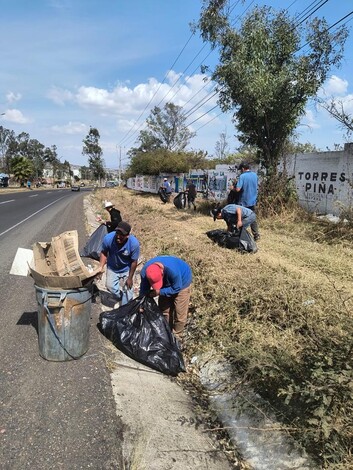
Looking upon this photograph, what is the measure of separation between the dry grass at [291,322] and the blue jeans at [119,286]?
3.13 ft

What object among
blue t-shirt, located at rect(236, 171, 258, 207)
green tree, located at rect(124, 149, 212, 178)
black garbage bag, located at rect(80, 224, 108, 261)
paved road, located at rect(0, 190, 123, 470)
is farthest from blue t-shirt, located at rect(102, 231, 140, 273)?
green tree, located at rect(124, 149, 212, 178)

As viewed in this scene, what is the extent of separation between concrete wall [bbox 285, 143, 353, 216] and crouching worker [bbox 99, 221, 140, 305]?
5.85 metres

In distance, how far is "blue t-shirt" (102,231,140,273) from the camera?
204 inches

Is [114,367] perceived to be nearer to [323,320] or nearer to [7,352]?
[7,352]

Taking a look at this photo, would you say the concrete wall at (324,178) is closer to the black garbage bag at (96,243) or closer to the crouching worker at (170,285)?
the black garbage bag at (96,243)

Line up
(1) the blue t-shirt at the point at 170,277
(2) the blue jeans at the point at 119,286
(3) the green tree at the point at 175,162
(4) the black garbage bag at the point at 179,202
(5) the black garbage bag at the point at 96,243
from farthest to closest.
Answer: (3) the green tree at the point at 175,162, (4) the black garbage bag at the point at 179,202, (5) the black garbage bag at the point at 96,243, (2) the blue jeans at the point at 119,286, (1) the blue t-shirt at the point at 170,277

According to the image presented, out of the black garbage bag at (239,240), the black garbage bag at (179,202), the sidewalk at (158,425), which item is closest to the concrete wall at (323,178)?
the black garbage bag at (239,240)

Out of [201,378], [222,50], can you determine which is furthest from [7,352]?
[222,50]

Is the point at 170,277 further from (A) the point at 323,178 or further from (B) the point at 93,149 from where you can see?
(B) the point at 93,149

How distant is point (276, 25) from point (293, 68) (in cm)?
136

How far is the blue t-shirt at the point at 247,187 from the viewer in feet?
26.8

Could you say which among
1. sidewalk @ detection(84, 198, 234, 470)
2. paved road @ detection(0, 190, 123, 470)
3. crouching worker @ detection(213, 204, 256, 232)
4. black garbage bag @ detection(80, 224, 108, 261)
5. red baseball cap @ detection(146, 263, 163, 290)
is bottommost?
sidewalk @ detection(84, 198, 234, 470)

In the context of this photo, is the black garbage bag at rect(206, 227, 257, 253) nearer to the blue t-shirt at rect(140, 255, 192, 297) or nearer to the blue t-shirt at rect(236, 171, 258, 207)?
the blue t-shirt at rect(236, 171, 258, 207)

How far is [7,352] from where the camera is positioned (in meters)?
4.20
